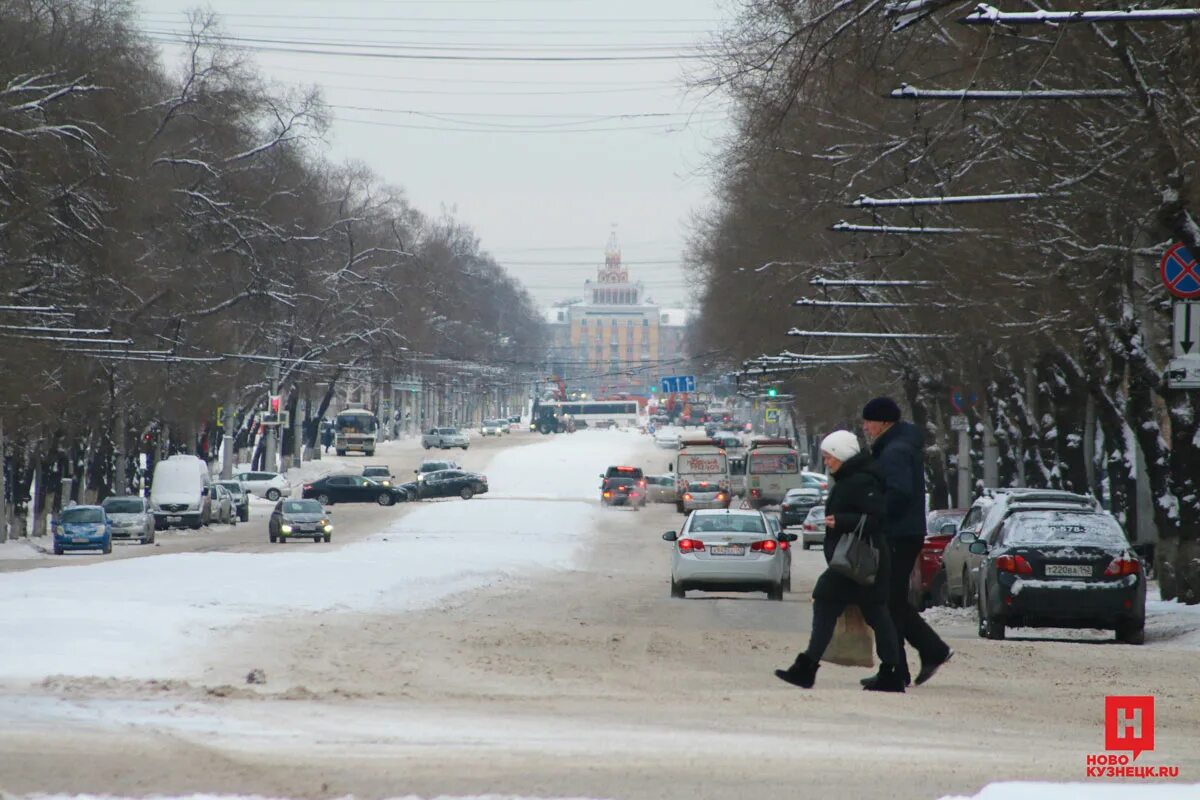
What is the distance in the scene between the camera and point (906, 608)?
14.4 metres

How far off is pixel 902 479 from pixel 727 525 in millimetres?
17413

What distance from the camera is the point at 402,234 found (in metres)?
116

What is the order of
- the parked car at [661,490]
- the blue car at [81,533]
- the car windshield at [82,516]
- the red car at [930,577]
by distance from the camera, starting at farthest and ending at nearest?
1. the parked car at [661,490]
2. the car windshield at [82,516]
3. the blue car at [81,533]
4. the red car at [930,577]

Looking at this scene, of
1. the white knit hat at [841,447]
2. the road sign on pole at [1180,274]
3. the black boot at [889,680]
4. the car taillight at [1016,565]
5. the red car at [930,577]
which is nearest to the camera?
the white knit hat at [841,447]

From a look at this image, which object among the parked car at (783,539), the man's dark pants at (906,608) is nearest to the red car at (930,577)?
the parked car at (783,539)

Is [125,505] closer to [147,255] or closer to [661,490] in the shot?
[147,255]

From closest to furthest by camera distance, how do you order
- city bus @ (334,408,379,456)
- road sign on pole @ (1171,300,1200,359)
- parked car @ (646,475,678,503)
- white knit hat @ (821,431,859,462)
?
white knit hat @ (821,431,859,462)
road sign on pole @ (1171,300,1200,359)
parked car @ (646,475,678,503)
city bus @ (334,408,379,456)

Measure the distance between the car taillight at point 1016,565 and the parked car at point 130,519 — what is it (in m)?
40.9

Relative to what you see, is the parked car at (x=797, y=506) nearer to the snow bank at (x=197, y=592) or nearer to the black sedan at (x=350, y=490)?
the snow bank at (x=197, y=592)

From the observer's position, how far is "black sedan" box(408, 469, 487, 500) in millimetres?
91750

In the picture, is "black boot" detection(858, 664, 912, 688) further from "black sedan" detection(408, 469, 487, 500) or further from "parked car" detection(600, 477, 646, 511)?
"black sedan" detection(408, 469, 487, 500)

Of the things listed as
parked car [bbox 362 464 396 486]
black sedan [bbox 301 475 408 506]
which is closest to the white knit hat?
black sedan [bbox 301 475 408 506]

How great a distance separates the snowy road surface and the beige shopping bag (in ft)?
1.15

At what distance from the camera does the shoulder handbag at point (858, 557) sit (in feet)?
44.7
